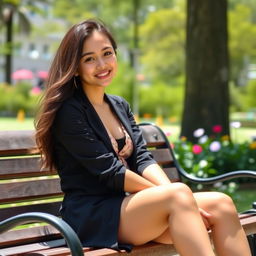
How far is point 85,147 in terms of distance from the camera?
10.0 ft

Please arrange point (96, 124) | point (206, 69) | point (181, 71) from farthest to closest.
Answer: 1. point (181, 71)
2. point (206, 69)
3. point (96, 124)

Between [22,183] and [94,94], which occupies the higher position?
[94,94]

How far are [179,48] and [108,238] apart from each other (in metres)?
37.2

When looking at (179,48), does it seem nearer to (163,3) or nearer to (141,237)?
(163,3)

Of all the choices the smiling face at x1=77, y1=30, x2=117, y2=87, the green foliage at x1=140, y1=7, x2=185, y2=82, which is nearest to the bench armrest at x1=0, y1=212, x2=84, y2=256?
the smiling face at x1=77, y1=30, x2=117, y2=87

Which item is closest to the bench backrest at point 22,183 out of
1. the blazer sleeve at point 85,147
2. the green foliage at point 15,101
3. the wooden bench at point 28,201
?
the wooden bench at point 28,201

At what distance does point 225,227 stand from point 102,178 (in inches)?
24.3

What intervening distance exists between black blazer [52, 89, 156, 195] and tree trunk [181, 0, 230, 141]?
5.45 m

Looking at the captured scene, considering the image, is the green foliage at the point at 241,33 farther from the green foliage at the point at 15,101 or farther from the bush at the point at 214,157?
the bush at the point at 214,157

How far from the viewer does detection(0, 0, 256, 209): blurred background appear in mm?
7844

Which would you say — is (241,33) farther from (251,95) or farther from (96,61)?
(96,61)

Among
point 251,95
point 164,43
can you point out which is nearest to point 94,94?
point 251,95

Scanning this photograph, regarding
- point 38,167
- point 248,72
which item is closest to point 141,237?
point 38,167

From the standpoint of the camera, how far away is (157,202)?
286cm
